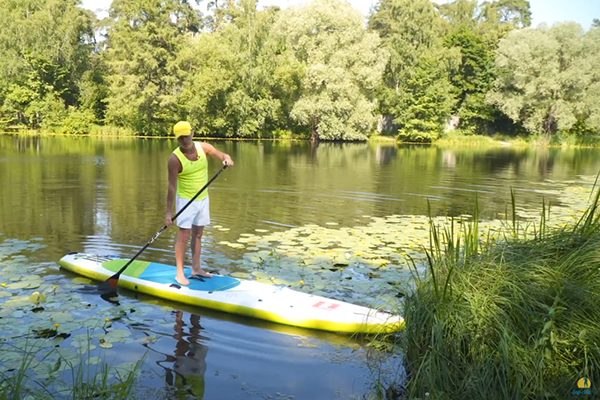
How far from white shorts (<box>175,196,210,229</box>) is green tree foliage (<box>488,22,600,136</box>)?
3843 cm

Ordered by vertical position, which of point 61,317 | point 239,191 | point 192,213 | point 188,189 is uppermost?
point 188,189

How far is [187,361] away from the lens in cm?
432

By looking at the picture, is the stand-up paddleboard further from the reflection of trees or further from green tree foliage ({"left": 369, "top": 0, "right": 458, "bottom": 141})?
green tree foliage ({"left": 369, "top": 0, "right": 458, "bottom": 141})

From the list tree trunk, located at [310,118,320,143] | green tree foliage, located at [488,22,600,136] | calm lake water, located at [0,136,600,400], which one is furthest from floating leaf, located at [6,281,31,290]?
green tree foliage, located at [488,22,600,136]

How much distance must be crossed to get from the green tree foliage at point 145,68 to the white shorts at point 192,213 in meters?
36.3

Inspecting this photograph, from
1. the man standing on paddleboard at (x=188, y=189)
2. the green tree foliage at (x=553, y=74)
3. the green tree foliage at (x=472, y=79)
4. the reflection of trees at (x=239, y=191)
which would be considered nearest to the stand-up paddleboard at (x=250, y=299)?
the man standing on paddleboard at (x=188, y=189)

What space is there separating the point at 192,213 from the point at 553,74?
1532 inches

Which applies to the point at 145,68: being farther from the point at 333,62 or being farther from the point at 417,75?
the point at 417,75

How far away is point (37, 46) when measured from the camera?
140 feet

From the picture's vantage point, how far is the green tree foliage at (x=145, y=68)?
4031 cm

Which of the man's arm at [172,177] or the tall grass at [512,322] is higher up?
the man's arm at [172,177]

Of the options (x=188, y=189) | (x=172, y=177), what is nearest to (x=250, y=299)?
(x=188, y=189)

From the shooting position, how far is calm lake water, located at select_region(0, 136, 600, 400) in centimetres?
420

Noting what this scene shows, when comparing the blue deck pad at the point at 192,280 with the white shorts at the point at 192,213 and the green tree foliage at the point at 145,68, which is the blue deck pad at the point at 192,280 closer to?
the white shorts at the point at 192,213
